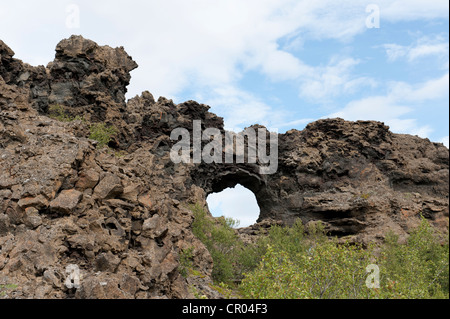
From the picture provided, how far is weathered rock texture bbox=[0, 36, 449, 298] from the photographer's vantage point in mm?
19750

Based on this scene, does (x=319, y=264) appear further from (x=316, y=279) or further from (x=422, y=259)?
(x=422, y=259)

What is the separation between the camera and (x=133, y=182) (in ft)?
88.7

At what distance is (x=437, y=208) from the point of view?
6159 cm

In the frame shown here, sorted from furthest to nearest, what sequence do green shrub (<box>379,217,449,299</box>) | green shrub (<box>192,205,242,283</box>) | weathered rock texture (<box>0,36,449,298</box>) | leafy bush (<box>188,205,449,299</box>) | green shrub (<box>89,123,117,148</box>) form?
green shrub (<box>89,123,117,148</box>) < green shrub (<box>192,205,242,283</box>) < green shrub (<box>379,217,449,299</box>) < leafy bush (<box>188,205,449,299</box>) < weathered rock texture (<box>0,36,449,298</box>)

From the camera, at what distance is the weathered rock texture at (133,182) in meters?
19.8

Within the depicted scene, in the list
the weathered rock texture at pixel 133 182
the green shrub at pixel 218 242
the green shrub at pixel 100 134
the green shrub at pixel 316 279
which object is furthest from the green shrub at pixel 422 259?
the green shrub at pixel 100 134

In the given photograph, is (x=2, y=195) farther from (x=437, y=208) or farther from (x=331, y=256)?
(x=437, y=208)

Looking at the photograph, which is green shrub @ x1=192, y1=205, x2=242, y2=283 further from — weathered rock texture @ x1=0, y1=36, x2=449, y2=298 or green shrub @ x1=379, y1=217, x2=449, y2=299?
green shrub @ x1=379, y1=217, x2=449, y2=299

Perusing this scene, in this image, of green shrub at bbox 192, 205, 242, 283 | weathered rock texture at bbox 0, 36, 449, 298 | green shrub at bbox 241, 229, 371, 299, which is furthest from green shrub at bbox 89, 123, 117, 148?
green shrub at bbox 241, 229, 371, 299

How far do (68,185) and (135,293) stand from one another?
28.6 ft

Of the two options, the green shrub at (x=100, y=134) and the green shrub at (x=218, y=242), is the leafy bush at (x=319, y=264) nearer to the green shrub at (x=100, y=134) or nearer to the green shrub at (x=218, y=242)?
the green shrub at (x=218, y=242)

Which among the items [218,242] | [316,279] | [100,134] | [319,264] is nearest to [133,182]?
[319,264]

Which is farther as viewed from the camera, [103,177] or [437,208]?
[437,208]
